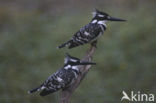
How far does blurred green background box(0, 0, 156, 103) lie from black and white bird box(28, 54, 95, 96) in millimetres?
2041

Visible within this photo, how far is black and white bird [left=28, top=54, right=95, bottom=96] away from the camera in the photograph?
4125 mm

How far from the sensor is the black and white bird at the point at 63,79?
4.12 meters

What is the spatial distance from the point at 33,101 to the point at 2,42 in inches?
83.0

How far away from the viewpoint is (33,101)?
6.11m

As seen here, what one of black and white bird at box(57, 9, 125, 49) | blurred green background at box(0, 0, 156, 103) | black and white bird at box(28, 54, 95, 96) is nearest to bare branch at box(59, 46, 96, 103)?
black and white bird at box(28, 54, 95, 96)

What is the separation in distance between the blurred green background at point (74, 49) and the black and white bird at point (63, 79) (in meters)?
2.04

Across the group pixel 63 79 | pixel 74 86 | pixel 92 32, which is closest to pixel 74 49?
pixel 92 32

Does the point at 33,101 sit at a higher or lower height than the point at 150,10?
lower

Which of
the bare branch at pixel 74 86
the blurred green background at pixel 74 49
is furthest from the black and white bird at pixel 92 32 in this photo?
the blurred green background at pixel 74 49

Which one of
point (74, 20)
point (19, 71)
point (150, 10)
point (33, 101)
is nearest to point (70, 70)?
point (33, 101)

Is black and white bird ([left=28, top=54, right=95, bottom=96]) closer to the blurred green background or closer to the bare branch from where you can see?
the bare branch

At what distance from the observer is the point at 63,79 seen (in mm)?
4176

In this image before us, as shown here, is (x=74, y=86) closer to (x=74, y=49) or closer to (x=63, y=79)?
(x=63, y=79)

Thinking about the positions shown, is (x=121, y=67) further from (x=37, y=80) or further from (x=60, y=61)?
(x=37, y=80)
